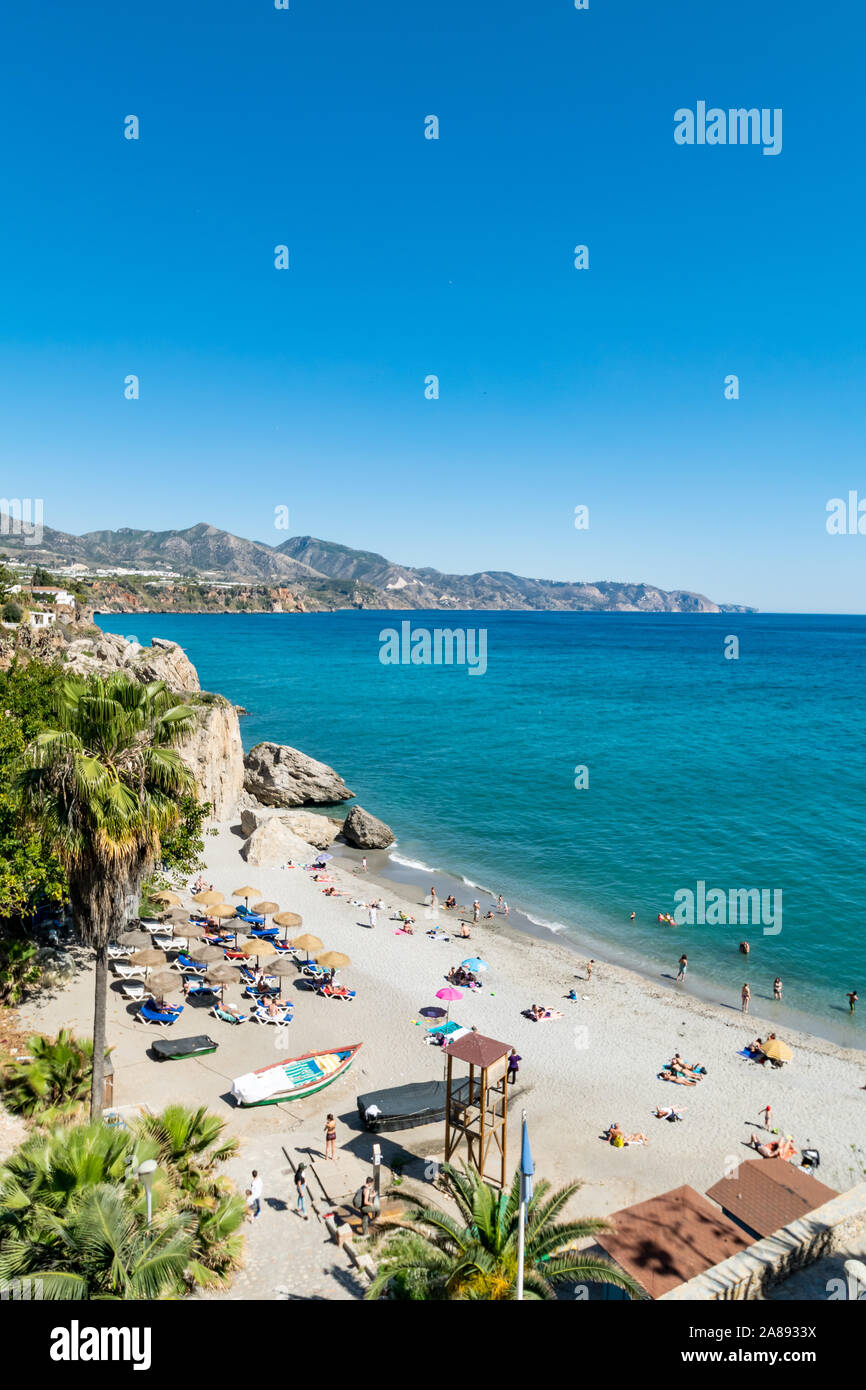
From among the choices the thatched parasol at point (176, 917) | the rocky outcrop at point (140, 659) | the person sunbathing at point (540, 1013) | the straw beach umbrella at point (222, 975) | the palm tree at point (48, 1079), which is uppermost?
the rocky outcrop at point (140, 659)

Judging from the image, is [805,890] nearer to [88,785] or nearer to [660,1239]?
[660,1239]

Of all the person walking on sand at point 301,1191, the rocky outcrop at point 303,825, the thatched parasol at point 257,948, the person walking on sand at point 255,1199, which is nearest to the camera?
the person walking on sand at point 255,1199

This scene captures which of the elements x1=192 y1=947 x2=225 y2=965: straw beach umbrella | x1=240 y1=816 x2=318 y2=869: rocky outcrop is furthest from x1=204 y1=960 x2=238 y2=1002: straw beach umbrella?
x1=240 y1=816 x2=318 y2=869: rocky outcrop

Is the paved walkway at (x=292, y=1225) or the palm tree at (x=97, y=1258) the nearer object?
the palm tree at (x=97, y=1258)

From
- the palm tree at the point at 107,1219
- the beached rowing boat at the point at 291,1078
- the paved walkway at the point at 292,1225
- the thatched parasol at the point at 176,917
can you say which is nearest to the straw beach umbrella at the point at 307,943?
the thatched parasol at the point at 176,917

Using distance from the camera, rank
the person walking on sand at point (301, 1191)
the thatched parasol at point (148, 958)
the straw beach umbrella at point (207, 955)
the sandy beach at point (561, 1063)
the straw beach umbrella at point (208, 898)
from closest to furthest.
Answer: the person walking on sand at point (301, 1191), the sandy beach at point (561, 1063), the thatched parasol at point (148, 958), the straw beach umbrella at point (207, 955), the straw beach umbrella at point (208, 898)

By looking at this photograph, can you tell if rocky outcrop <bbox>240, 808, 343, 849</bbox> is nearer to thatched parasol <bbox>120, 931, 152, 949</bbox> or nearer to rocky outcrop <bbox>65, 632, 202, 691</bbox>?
thatched parasol <bbox>120, 931, 152, 949</bbox>

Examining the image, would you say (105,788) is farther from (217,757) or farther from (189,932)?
(217,757)

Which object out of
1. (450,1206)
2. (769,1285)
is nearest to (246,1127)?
(450,1206)

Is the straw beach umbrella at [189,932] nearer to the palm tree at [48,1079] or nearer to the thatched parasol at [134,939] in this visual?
the thatched parasol at [134,939]
